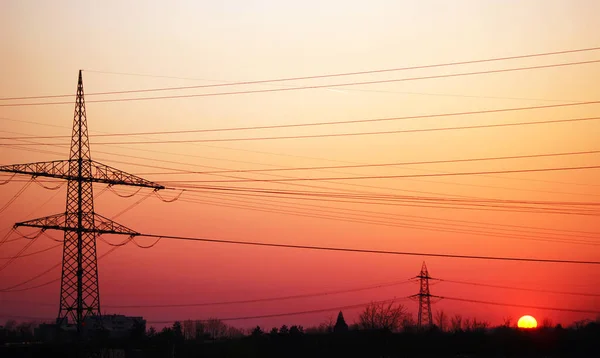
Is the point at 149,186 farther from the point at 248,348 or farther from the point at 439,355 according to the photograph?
the point at 439,355

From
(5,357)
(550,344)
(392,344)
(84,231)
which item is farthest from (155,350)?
(550,344)

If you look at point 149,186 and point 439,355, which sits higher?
point 149,186

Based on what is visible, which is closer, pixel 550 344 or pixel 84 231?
pixel 84 231

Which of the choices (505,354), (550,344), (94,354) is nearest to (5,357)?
(94,354)

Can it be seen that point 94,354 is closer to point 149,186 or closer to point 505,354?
point 149,186

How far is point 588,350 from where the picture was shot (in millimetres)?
75062

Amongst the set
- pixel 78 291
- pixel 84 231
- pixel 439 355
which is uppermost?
pixel 84 231

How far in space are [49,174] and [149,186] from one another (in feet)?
22.3

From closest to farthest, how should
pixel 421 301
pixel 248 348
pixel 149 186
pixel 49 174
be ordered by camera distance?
pixel 49 174 < pixel 149 186 < pixel 248 348 < pixel 421 301

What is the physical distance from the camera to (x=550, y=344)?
77062mm

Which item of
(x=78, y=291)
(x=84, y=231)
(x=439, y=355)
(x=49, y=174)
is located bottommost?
(x=439, y=355)

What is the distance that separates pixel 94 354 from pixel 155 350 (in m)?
6.11

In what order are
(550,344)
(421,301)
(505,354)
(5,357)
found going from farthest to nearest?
1. (421,301)
2. (550,344)
3. (505,354)
4. (5,357)

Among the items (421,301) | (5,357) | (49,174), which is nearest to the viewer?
(49,174)
